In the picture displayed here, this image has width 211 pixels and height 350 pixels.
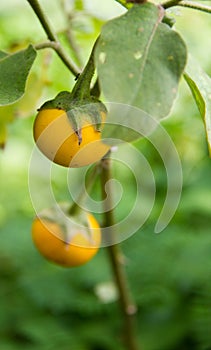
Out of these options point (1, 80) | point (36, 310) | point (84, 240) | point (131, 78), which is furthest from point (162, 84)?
point (36, 310)

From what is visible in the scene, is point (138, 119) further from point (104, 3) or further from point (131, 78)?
point (104, 3)

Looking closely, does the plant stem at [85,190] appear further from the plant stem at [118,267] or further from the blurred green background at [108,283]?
the blurred green background at [108,283]

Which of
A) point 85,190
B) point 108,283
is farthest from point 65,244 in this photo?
point 108,283

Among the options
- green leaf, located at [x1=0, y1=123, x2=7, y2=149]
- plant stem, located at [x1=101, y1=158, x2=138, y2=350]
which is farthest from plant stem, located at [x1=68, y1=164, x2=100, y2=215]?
green leaf, located at [x1=0, y1=123, x2=7, y2=149]

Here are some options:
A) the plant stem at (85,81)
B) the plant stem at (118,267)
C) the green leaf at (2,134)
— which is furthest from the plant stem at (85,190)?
the plant stem at (85,81)

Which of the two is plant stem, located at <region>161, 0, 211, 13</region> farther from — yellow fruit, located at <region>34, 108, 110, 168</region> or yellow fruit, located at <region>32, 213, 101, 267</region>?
yellow fruit, located at <region>32, 213, 101, 267</region>

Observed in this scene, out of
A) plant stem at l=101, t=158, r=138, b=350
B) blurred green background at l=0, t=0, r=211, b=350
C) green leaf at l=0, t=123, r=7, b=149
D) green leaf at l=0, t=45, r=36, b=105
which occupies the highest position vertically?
green leaf at l=0, t=45, r=36, b=105

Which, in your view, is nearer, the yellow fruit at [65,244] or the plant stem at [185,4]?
the plant stem at [185,4]

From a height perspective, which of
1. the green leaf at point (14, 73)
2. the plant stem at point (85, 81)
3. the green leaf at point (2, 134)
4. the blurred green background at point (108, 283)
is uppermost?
the green leaf at point (14, 73)

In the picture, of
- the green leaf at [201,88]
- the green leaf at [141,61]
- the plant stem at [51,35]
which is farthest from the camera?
the plant stem at [51,35]
